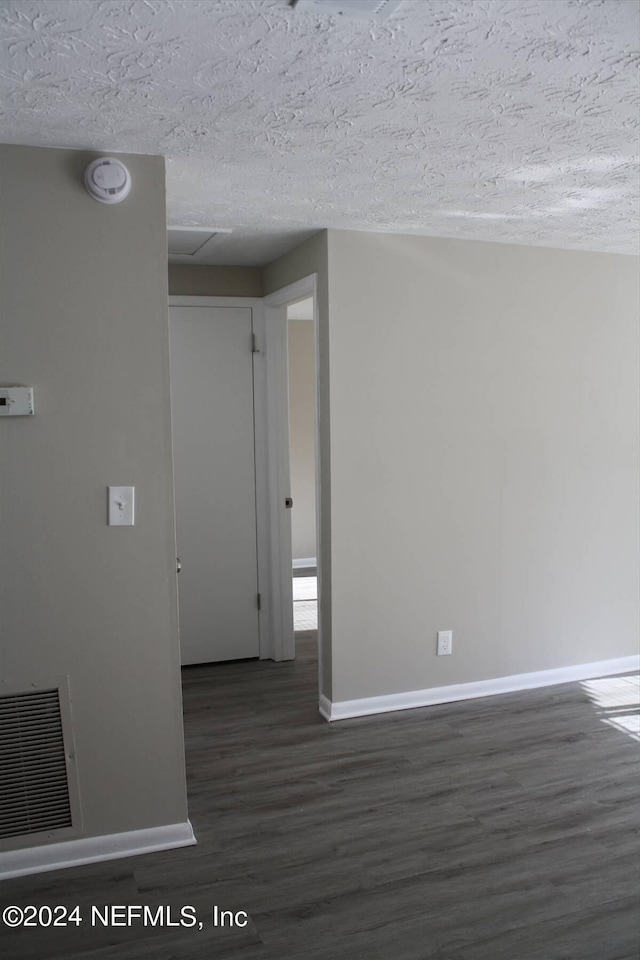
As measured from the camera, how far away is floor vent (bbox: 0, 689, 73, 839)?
2.62 meters

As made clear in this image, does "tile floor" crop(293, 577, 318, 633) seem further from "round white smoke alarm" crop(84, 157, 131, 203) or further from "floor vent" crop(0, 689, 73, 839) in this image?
"round white smoke alarm" crop(84, 157, 131, 203)

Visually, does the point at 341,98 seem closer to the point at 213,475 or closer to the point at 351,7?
the point at 351,7

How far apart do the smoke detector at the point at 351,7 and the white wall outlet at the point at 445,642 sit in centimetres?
294

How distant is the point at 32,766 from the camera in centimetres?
264

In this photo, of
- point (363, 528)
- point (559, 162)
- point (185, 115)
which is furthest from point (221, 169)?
point (363, 528)

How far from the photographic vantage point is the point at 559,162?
2.74m

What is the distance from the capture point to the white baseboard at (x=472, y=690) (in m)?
3.89

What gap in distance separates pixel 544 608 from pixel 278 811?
1920 mm

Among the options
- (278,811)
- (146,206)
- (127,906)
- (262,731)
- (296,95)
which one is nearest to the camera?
(296,95)

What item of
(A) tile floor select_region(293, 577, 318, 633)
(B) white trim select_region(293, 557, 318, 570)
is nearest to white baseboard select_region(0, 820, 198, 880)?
(A) tile floor select_region(293, 577, 318, 633)

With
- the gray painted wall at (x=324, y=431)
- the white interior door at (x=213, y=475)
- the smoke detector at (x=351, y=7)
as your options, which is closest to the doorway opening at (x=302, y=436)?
the white interior door at (x=213, y=475)

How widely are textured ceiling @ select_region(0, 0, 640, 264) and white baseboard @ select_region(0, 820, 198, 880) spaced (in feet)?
7.42

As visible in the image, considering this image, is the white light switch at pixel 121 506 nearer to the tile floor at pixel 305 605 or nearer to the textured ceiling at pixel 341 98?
the textured ceiling at pixel 341 98

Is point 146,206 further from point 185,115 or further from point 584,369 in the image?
point 584,369
